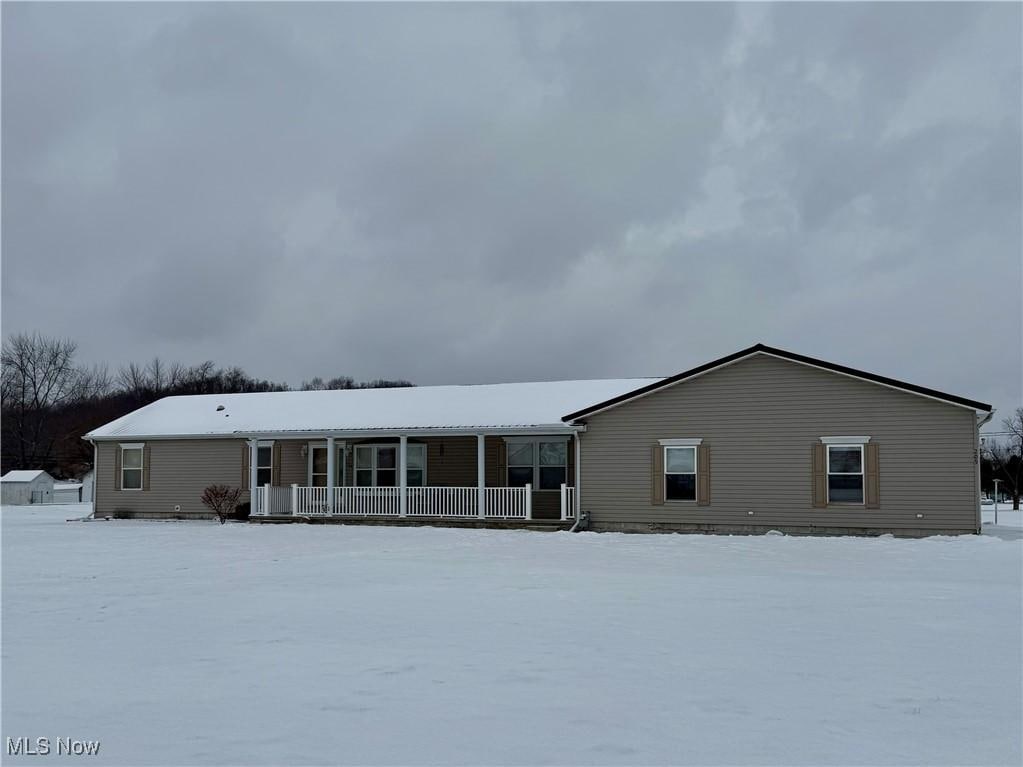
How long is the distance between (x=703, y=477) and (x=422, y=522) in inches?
287

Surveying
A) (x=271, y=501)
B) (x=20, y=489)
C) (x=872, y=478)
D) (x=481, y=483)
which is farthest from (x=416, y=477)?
(x=20, y=489)

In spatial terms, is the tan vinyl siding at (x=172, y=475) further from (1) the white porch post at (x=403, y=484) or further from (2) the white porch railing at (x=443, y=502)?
(2) the white porch railing at (x=443, y=502)

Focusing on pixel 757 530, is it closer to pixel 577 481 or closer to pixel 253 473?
pixel 577 481

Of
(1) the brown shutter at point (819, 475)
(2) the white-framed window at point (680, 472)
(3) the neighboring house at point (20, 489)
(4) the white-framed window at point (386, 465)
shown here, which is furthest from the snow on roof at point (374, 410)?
(3) the neighboring house at point (20, 489)

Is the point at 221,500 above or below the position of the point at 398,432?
below

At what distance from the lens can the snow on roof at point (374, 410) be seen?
2417cm

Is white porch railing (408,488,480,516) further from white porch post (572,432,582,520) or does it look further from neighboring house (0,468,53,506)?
neighboring house (0,468,53,506)

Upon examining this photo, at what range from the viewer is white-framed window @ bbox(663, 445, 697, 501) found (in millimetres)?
21141

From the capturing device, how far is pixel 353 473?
26406 mm

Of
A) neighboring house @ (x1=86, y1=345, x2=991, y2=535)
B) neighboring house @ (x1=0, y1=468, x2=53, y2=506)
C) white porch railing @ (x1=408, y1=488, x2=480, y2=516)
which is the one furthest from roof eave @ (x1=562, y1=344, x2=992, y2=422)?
neighboring house @ (x1=0, y1=468, x2=53, y2=506)

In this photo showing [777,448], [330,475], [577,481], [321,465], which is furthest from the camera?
[321,465]

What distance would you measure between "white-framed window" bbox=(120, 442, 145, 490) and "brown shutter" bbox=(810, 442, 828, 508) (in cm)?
1961

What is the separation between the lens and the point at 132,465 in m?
28.3

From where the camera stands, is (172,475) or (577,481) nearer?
(577,481)
